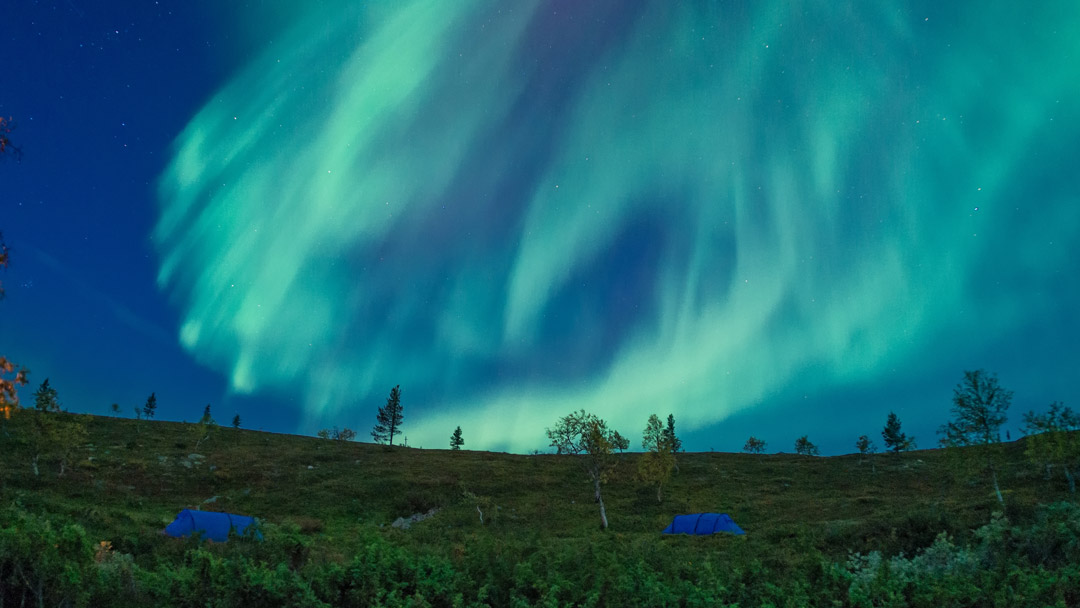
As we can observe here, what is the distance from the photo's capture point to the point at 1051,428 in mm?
53906

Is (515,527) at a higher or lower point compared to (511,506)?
lower

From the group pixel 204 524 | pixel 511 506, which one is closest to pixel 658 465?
pixel 511 506

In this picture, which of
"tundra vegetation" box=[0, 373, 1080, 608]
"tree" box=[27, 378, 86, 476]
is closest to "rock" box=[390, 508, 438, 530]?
"tundra vegetation" box=[0, 373, 1080, 608]

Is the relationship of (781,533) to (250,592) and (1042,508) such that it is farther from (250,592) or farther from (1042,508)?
(250,592)

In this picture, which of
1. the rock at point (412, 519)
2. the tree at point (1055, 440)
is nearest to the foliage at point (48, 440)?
the rock at point (412, 519)

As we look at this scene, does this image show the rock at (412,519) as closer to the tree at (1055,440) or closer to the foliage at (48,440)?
the foliage at (48,440)

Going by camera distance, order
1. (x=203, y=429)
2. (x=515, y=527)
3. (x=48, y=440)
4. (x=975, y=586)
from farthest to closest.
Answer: (x=203, y=429), (x=48, y=440), (x=515, y=527), (x=975, y=586)

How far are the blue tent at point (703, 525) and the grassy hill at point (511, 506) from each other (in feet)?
6.30

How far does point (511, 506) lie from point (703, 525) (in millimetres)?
19536

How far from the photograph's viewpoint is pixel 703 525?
138ft

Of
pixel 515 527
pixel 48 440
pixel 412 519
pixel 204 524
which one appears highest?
pixel 48 440

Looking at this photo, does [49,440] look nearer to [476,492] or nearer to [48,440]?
[48,440]

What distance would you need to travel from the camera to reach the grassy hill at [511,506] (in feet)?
34.6

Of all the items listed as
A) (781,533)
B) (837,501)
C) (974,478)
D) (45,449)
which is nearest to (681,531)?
(781,533)
